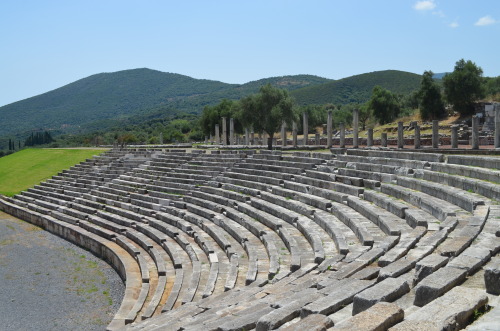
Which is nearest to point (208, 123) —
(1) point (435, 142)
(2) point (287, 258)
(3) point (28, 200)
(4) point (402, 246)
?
(3) point (28, 200)

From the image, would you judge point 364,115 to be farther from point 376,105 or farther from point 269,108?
point 269,108

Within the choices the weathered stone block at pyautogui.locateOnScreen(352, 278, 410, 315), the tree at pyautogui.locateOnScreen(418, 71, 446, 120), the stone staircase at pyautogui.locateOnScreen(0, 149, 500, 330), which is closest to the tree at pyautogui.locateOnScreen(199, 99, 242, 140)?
the tree at pyautogui.locateOnScreen(418, 71, 446, 120)

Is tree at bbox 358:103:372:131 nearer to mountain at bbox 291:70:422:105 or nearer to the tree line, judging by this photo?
the tree line

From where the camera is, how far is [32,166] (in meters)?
41.5

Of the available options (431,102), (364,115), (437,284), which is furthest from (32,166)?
(364,115)

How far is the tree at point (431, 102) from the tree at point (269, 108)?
19.4 meters

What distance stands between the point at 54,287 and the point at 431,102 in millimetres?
44383

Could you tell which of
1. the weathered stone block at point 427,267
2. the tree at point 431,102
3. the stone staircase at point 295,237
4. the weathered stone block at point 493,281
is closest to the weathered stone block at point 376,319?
the stone staircase at point 295,237

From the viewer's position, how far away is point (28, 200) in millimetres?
31406

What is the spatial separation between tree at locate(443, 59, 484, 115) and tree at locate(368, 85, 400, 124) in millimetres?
13062

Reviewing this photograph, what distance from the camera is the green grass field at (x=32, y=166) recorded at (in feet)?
119

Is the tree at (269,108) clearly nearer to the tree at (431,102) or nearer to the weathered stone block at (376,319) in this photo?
the tree at (431,102)

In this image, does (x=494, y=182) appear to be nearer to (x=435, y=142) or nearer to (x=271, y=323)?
(x=271, y=323)

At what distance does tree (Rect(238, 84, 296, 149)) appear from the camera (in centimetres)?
3744
